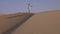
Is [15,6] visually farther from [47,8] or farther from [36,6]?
[47,8]

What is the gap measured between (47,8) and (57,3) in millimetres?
193

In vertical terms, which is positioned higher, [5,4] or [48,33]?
[48,33]

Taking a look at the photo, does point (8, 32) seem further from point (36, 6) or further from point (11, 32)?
point (36, 6)

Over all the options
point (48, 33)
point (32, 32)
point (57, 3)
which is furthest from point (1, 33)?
point (57, 3)

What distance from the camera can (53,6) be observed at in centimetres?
192

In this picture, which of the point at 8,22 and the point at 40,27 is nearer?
the point at 40,27

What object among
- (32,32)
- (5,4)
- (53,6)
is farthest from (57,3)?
(32,32)

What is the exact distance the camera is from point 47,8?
1879mm

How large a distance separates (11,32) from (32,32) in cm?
15

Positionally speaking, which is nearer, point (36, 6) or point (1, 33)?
point (1, 33)

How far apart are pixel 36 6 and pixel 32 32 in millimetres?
1185

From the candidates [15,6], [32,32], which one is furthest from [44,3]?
[32,32]

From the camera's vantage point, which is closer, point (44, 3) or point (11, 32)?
point (11, 32)

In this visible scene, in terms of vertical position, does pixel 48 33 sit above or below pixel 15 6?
above
